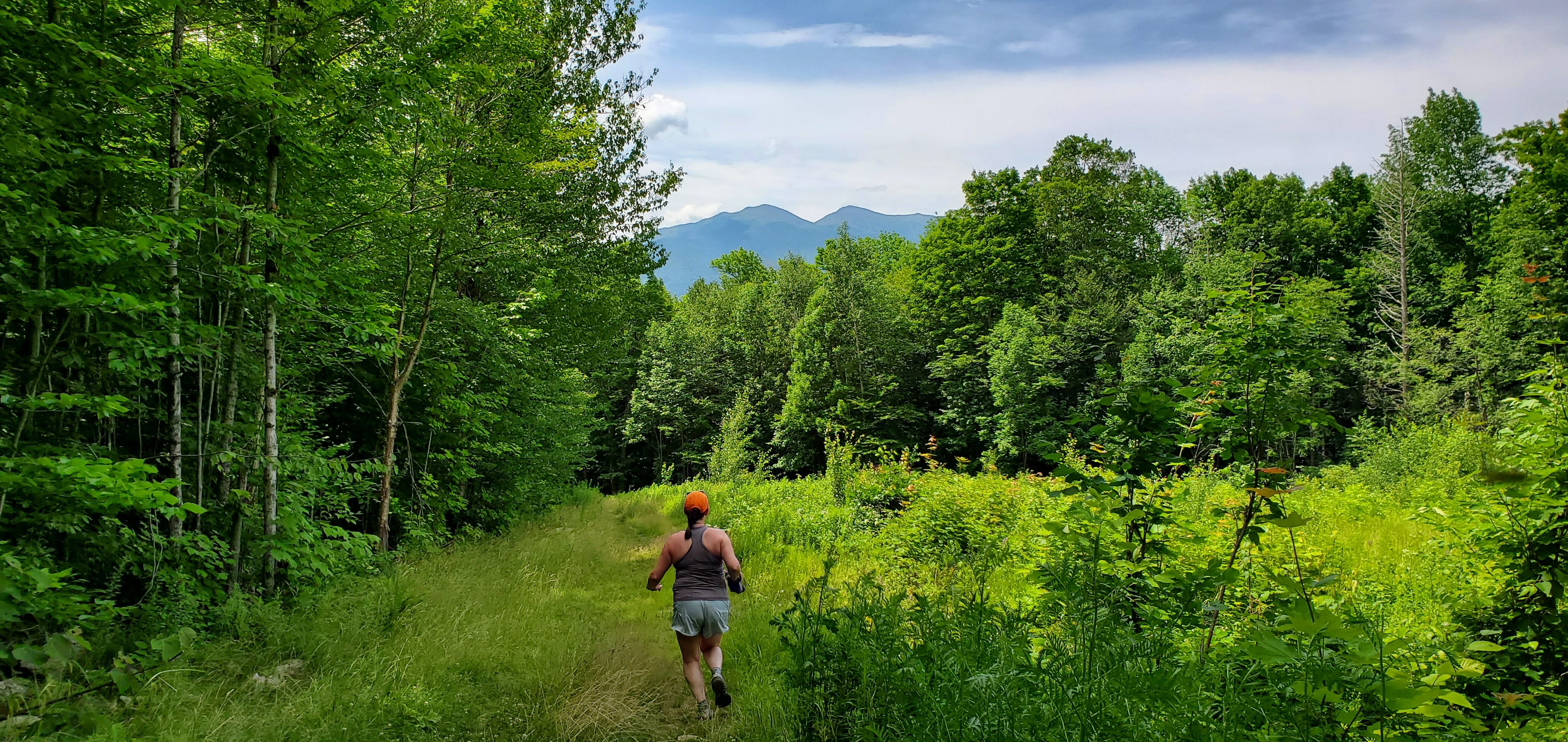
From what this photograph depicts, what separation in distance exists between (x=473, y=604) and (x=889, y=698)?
16.6 feet

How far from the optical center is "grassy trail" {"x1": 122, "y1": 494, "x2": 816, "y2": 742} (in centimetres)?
390

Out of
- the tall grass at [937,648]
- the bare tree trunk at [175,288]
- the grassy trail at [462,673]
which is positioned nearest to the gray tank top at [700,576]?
the tall grass at [937,648]

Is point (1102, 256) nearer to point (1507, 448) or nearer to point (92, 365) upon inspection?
point (1507, 448)

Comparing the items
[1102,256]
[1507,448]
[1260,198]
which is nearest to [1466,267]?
[1260,198]

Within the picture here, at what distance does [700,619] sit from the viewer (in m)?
5.04

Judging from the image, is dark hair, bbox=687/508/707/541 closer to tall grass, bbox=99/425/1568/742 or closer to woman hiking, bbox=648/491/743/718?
woman hiking, bbox=648/491/743/718

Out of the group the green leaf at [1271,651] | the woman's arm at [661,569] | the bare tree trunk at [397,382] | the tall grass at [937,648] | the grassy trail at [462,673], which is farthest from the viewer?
the bare tree trunk at [397,382]

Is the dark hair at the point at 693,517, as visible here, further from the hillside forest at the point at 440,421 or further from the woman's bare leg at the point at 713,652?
the hillside forest at the point at 440,421

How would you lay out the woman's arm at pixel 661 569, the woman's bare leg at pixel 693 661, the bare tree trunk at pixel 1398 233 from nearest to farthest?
the woman's bare leg at pixel 693 661 < the woman's arm at pixel 661 569 < the bare tree trunk at pixel 1398 233

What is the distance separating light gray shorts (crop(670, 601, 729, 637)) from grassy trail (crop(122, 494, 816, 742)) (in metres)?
0.51

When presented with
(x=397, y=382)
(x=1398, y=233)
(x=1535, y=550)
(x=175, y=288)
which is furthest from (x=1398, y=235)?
(x=175, y=288)

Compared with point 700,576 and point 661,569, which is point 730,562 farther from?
point 661,569

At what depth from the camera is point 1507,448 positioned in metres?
3.18

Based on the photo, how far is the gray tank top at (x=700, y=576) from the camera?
5.10 metres
